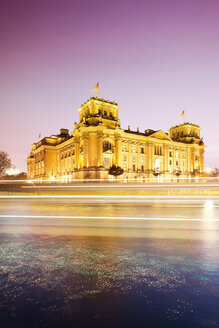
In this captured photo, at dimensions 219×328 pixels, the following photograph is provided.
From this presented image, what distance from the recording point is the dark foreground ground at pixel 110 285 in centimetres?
218

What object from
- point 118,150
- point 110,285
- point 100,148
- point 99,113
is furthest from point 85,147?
point 110,285

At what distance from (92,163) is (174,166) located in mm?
35238

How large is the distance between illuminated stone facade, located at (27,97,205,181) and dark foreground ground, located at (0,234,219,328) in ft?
156

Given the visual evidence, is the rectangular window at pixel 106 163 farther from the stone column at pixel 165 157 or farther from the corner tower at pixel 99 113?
the stone column at pixel 165 157

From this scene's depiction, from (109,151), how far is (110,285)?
2318 inches

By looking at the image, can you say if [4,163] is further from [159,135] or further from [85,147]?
[159,135]

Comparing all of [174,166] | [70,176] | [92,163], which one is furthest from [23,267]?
[174,166]

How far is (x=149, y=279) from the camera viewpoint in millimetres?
3010

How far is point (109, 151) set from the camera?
6150 centimetres

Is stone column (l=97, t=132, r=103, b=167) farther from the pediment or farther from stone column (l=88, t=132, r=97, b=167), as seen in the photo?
the pediment

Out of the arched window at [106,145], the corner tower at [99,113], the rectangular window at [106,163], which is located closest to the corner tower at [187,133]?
the corner tower at [99,113]

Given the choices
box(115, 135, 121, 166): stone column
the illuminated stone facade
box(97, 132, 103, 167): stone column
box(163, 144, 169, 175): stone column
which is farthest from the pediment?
box(97, 132, 103, 167): stone column

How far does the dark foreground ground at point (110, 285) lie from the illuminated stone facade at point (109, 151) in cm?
4744

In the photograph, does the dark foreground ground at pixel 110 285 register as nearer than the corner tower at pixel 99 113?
Yes
